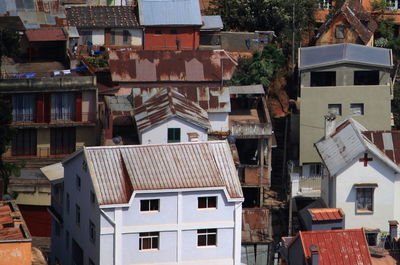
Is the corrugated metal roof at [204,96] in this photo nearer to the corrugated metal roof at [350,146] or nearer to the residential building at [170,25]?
the corrugated metal roof at [350,146]

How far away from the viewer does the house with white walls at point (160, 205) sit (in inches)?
2388

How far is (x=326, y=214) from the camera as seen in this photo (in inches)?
2557

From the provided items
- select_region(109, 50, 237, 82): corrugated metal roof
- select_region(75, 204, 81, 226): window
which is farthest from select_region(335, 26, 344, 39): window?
select_region(75, 204, 81, 226): window

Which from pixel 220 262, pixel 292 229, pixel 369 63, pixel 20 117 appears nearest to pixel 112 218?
pixel 220 262

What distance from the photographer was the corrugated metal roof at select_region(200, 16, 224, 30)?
9325cm

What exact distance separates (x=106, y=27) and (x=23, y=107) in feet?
51.9

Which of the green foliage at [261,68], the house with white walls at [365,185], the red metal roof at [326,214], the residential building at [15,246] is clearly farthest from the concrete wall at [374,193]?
the residential building at [15,246]

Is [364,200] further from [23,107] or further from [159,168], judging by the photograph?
[23,107]

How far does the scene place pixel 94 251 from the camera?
6141cm

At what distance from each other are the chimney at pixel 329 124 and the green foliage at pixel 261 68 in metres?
13.0

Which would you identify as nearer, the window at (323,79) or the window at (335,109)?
the window at (335,109)

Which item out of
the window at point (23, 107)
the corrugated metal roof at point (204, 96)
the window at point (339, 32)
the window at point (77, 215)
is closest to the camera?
the window at point (77, 215)

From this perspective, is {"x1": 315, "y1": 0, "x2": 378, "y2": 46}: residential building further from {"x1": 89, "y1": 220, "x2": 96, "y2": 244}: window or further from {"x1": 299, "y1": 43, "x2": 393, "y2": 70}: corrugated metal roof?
{"x1": 89, "y1": 220, "x2": 96, "y2": 244}: window

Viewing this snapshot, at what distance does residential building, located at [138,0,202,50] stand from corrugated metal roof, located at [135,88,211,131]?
53.3 feet
